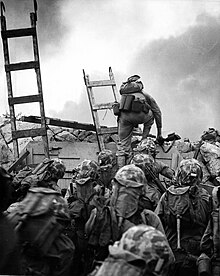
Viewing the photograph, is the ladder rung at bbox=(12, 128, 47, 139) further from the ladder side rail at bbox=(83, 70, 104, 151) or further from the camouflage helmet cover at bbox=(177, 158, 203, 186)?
the camouflage helmet cover at bbox=(177, 158, 203, 186)

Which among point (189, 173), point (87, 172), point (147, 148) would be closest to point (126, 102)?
point (147, 148)

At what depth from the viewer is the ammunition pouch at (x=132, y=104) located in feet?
51.6

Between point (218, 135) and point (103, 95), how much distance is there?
3280mm

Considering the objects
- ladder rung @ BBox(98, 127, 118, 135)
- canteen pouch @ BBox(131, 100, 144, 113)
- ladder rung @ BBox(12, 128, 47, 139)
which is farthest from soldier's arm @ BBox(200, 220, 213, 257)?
ladder rung @ BBox(98, 127, 118, 135)

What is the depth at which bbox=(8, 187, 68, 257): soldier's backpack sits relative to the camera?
7.62 meters

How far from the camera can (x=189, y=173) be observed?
10805mm

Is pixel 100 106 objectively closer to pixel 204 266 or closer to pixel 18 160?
pixel 18 160

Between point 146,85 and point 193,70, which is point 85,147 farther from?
point 193,70

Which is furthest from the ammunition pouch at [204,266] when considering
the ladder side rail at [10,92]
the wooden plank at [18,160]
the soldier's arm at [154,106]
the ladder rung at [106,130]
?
the ladder rung at [106,130]

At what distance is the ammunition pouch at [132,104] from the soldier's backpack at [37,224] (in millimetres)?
7993

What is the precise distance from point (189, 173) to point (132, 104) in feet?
16.7

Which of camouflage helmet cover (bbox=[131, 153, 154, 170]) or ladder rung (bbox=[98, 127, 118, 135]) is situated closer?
camouflage helmet cover (bbox=[131, 153, 154, 170])

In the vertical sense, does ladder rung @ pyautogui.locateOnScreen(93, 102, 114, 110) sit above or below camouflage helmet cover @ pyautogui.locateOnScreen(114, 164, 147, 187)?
above

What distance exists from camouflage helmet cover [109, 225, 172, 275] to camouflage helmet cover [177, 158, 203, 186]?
3919 mm
